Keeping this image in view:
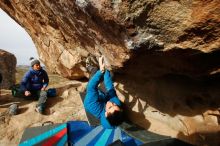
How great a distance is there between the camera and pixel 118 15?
14.1 ft

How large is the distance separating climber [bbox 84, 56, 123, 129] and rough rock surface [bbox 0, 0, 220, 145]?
48 centimetres

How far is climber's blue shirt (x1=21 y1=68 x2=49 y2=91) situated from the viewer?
1034cm

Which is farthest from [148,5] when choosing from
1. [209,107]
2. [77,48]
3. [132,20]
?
[77,48]

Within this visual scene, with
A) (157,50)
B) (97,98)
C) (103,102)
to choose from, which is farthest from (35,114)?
(157,50)

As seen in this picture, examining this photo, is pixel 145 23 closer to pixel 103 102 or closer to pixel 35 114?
pixel 103 102

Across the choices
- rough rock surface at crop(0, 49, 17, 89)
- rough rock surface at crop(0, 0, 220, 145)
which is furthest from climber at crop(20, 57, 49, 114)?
rough rock surface at crop(0, 49, 17, 89)

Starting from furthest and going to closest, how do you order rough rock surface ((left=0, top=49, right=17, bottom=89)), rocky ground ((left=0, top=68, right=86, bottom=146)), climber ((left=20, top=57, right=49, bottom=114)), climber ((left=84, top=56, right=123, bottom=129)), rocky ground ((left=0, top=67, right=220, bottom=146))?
rough rock surface ((left=0, top=49, right=17, bottom=89)) → climber ((left=20, top=57, right=49, bottom=114)) → rocky ground ((left=0, top=68, right=86, bottom=146)) → climber ((left=84, top=56, right=123, bottom=129)) → rocky ground ((left=0, top=67, right=220, bottom=146))

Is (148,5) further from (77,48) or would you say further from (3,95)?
(3,95)

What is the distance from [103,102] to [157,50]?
3209 mm

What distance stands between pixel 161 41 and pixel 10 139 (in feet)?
20.2

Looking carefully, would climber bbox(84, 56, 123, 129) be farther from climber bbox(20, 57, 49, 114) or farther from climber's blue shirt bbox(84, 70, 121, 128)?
climber bbox(20, 57, 49, 114)

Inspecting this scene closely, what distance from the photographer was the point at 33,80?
1051cm

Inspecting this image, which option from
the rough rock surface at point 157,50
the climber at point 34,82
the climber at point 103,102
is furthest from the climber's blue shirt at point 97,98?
the climber at point 34,82

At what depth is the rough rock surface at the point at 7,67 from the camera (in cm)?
2857
